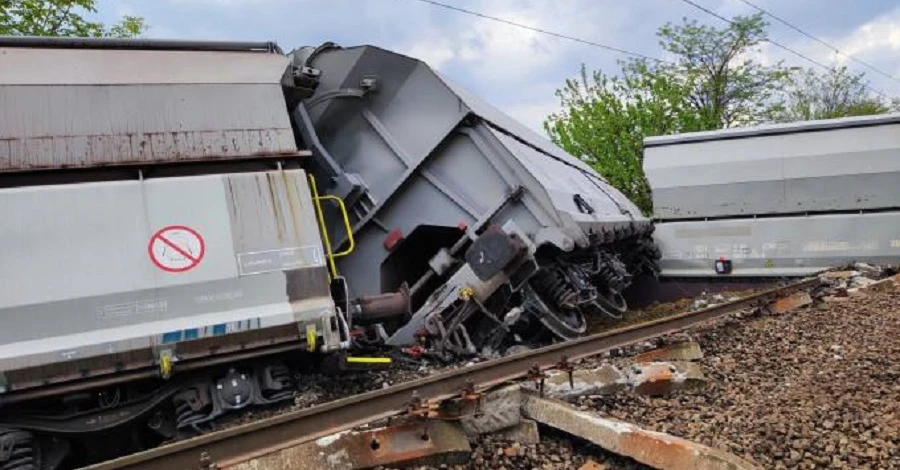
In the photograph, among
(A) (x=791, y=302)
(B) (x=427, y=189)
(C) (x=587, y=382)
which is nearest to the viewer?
(C) (x=587, y=382)

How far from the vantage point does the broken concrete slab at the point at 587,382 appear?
3.58 meters

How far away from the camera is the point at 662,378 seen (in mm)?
Answer: 3836

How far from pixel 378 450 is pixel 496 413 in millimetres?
675

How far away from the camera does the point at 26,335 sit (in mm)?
3279

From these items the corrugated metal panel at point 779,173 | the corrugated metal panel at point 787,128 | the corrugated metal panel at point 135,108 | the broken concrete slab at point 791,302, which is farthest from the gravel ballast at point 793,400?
the corrugated metal panel at point 787,128

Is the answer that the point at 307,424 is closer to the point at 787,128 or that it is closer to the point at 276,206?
the point at 276,206

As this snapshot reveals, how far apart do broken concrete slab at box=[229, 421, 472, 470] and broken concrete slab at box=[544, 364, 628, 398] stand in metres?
0.72

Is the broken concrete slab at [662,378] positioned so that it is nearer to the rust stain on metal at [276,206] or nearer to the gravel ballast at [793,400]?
the gravel ballast at [793,400]

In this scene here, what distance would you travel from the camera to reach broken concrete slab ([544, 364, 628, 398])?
3582 millimetres

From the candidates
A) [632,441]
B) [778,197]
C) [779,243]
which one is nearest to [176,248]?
[632,441]

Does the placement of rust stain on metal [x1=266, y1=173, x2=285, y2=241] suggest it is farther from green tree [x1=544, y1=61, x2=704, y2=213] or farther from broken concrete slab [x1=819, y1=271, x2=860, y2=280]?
green tree [x1=544, y1=61, x2=704, y2=213]

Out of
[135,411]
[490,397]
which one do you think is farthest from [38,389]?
[490,397]

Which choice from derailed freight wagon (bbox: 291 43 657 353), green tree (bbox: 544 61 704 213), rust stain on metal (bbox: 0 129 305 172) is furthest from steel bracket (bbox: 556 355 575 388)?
green tree (bbox: 544 61 704 213)

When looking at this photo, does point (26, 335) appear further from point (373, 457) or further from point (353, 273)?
point (353, 273)
